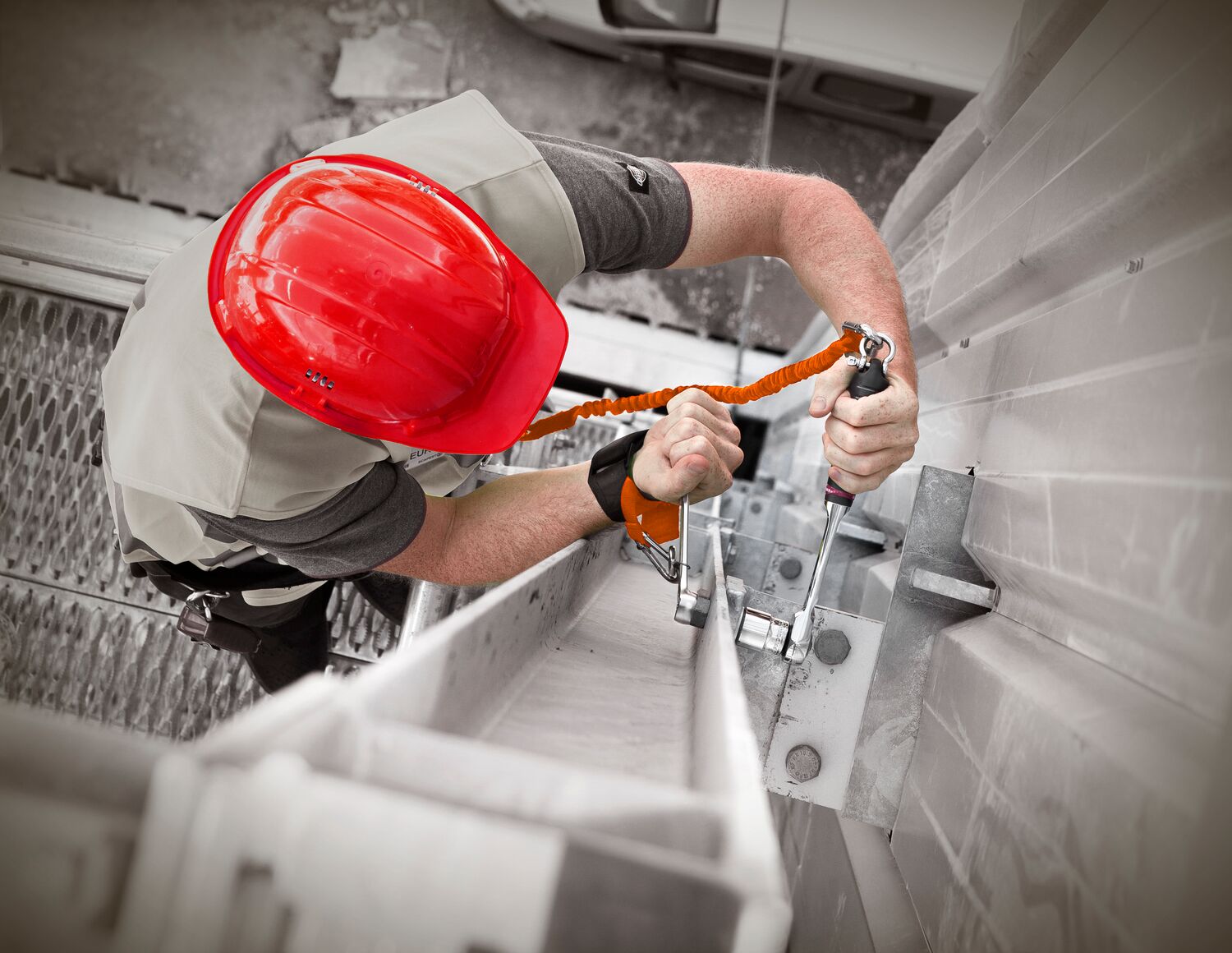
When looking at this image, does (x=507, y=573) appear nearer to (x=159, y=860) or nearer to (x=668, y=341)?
(x=159, y=860)

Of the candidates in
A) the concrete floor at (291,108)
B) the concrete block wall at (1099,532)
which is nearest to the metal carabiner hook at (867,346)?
the concrete block wall at (1099,532)

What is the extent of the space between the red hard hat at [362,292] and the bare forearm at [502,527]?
0.29 m

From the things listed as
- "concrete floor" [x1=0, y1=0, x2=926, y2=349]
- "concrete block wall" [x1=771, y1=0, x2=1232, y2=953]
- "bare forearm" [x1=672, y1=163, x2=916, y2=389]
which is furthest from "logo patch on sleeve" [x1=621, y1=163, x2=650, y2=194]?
"concrete floor" [x1=0, y1=0, x2=926, y2=349]

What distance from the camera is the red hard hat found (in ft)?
3.67

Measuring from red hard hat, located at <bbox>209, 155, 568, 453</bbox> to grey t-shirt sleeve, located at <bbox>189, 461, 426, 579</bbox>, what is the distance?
5.8 inches

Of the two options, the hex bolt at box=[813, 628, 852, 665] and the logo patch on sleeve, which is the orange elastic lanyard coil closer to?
the hex bolt at box=[813, 628, 852, 665]

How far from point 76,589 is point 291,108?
3115mm

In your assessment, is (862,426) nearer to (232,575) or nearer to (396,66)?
(232,575)

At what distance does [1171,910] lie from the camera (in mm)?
480

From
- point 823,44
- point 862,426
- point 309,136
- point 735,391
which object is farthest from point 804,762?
point 309,136

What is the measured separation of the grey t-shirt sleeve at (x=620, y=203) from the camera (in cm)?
151

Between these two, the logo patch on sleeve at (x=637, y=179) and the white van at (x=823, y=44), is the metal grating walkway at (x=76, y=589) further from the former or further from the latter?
the white van at (x=823, y=44)

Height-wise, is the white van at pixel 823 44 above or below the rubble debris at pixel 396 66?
above

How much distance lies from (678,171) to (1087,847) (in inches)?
55.6
